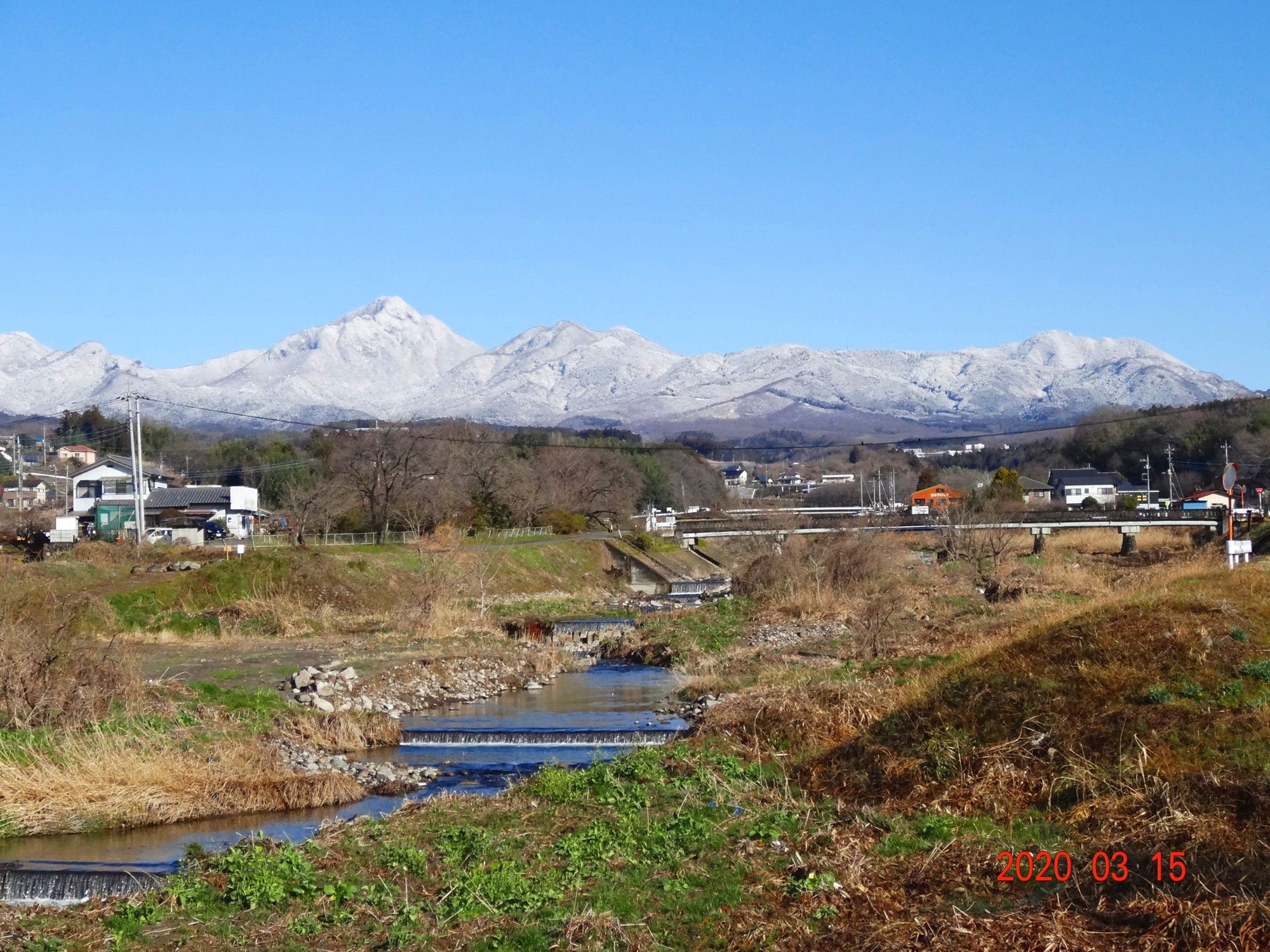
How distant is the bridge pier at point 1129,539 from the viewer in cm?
7788

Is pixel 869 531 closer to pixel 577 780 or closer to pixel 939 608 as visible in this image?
pixel 939 608

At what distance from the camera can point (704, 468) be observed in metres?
157

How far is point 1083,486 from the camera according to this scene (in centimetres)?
13912

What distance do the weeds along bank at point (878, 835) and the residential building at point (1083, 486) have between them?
126 metres

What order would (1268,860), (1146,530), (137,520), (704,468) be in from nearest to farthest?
(1268,860) → (137,520) → (1146,530) → (704,468)

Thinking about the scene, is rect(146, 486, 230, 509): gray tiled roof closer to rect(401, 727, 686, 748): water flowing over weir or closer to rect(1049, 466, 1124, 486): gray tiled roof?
rect(401, 727, 686, 748): water flowing over weir

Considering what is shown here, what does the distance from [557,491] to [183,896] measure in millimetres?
83936

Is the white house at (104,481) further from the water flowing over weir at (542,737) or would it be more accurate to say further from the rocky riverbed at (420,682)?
the water flowing over weir at (542,737)

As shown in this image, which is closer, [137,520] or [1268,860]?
[1268,860]

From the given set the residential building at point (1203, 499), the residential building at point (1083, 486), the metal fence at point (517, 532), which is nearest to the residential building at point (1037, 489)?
the residential building at point (1083, 486)

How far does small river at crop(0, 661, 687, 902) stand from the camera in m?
13.8

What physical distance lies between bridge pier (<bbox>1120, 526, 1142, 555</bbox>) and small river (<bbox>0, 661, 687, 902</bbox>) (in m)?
52.5

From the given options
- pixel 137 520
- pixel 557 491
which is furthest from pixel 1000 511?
pixel 137 520

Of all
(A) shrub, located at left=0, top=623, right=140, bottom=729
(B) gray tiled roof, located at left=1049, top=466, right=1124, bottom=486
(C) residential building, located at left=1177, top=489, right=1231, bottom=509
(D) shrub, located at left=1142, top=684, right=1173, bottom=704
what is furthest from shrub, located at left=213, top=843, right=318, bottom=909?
(B) gray tiled roof, located at left=1049, top=466, right=1124, bottom=486
